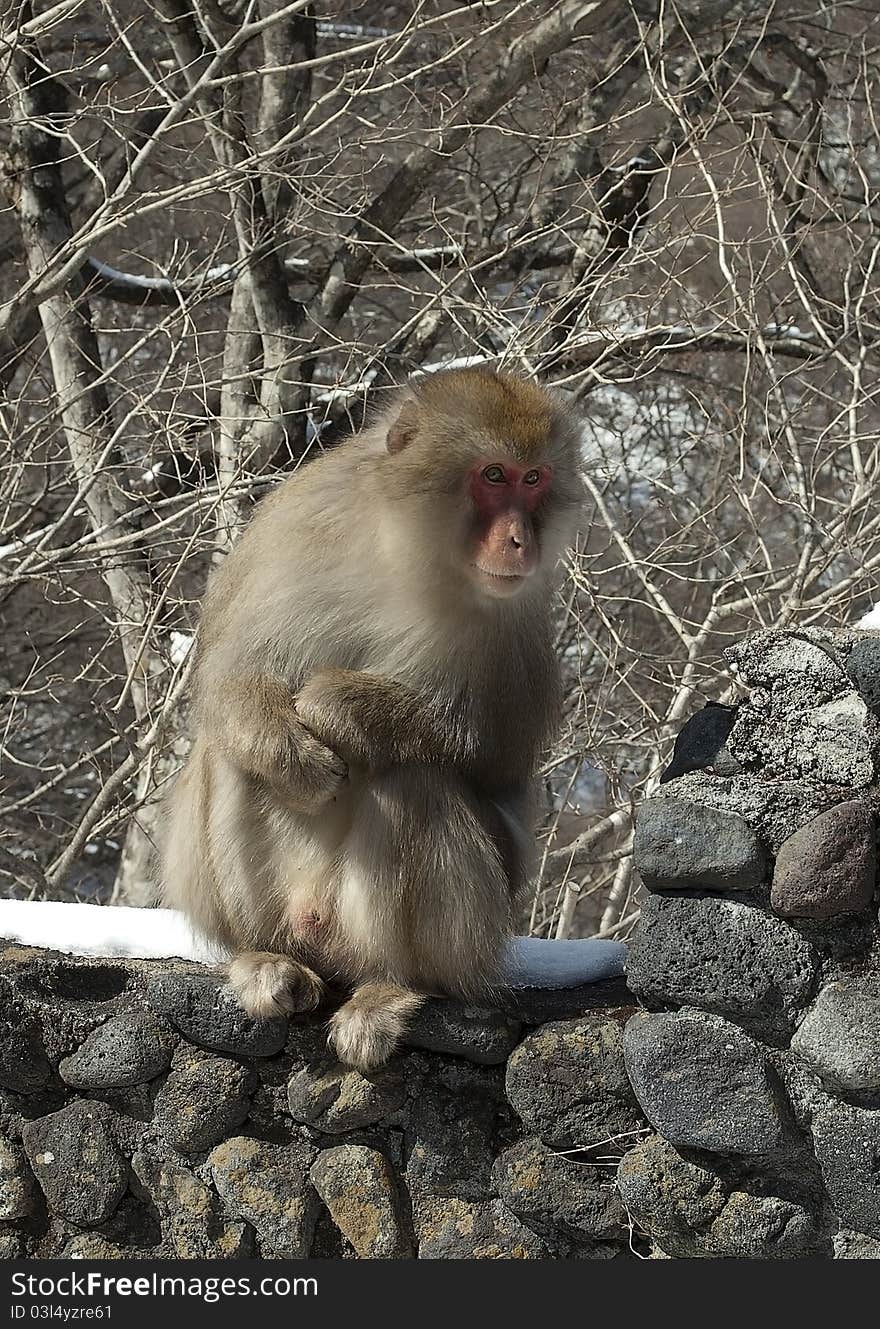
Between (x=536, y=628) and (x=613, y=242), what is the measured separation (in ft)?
15.8

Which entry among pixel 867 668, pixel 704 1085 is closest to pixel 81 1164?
pixel 704 1085

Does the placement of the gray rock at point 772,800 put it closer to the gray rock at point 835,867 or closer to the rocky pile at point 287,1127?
the gray rock at point 835,867

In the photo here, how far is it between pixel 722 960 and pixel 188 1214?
1.33 metres

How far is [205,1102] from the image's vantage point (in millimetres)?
3248

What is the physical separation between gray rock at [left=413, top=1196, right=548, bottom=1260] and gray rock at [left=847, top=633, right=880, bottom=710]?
127cm

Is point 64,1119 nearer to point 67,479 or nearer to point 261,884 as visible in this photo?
point 261,884

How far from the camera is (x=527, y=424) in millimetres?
3117

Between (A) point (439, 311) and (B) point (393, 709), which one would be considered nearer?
(B) point (393, 709)

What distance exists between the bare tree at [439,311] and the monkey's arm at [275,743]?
2.29 m

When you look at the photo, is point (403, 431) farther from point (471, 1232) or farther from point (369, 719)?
point (471, 1232)

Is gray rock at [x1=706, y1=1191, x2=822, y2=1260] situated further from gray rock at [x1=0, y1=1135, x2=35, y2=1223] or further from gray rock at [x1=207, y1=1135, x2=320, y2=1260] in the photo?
gray rock at [x1=0, y1=1135, x2=35, y2=1223]

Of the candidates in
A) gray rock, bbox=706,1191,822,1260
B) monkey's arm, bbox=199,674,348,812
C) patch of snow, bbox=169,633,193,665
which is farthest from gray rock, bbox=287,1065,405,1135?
patch of snow, bbox=169,633,193,665

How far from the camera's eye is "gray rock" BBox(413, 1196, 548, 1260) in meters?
3.05

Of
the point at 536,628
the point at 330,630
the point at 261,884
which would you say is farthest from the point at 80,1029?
the point at 536,628
